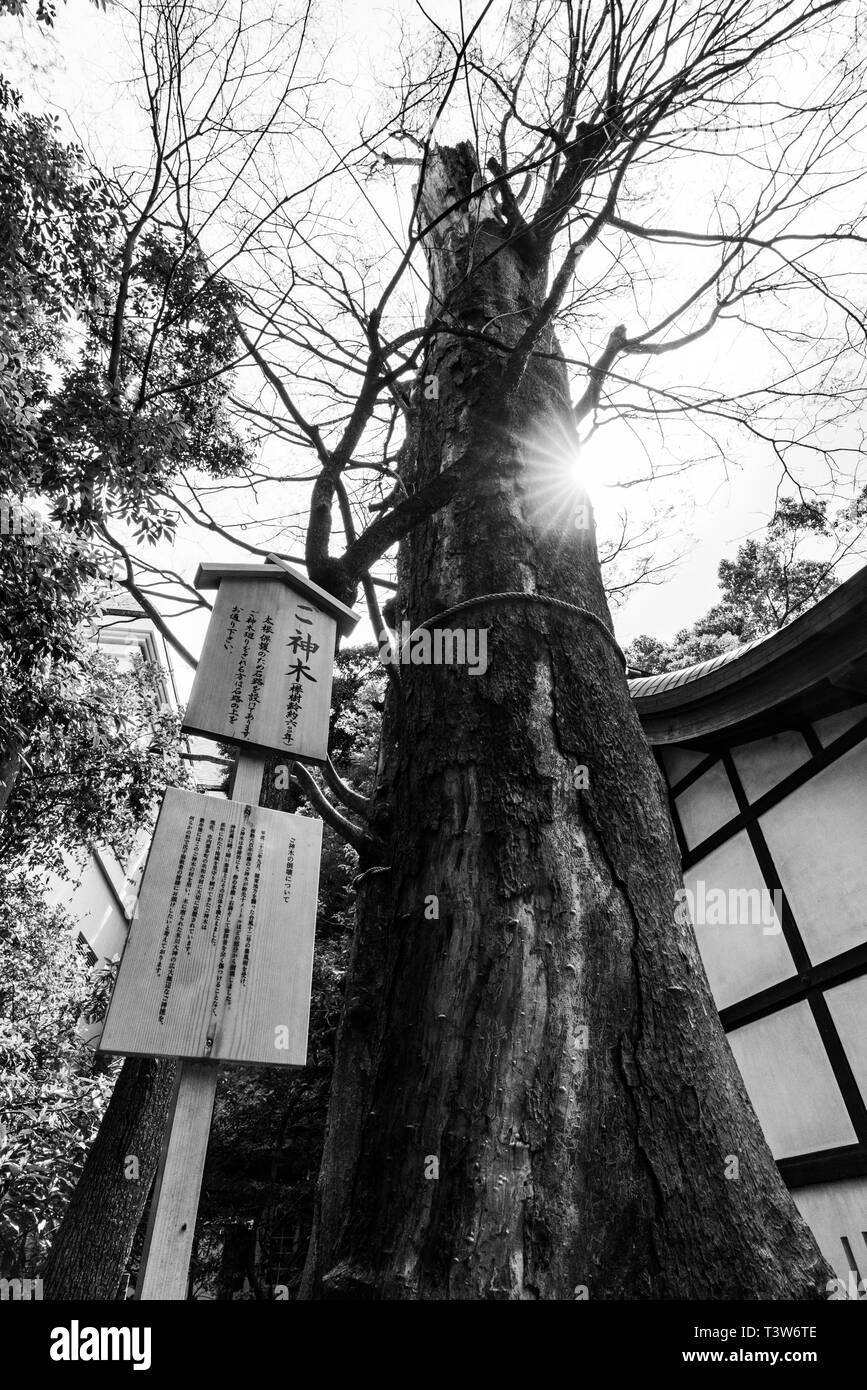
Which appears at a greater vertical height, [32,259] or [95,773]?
[32,259]

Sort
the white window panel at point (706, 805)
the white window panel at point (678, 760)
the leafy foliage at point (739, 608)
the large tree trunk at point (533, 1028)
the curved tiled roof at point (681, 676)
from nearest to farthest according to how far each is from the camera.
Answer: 1. the large tree trunk at point (533, 1028)
2. the curved tiled roof at point (681, 676)
3. the white window panel at point (706, 805)
4. the white window panel at point (678, 760)
5. the leafy foliage at point (739, 608)

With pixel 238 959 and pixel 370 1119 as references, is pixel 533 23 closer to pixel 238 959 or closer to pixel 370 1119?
pixel 238 959

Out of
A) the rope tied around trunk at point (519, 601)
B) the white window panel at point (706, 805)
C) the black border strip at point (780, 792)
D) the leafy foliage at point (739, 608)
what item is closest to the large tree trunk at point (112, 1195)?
the rope tied around trunk at point (519, 601)

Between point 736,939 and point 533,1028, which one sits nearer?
point 533,1028

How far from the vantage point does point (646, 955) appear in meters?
1.74

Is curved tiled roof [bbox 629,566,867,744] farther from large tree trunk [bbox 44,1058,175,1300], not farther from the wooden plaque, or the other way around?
large tree trunk [bbox 44,1058,175,1300]

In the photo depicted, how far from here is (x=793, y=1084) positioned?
15.5 feet

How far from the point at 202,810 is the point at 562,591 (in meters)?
1.43

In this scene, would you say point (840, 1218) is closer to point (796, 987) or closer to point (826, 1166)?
point (826, 1166)

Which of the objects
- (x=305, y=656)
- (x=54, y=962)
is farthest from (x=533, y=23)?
(x=54, y=962)

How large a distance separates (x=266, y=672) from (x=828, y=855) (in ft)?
14.0

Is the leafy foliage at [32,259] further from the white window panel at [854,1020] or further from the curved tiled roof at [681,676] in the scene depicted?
the white window panel at [854,1020]

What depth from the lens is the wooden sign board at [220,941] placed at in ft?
5.78

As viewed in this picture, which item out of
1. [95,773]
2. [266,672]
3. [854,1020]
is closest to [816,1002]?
[854,1020]
